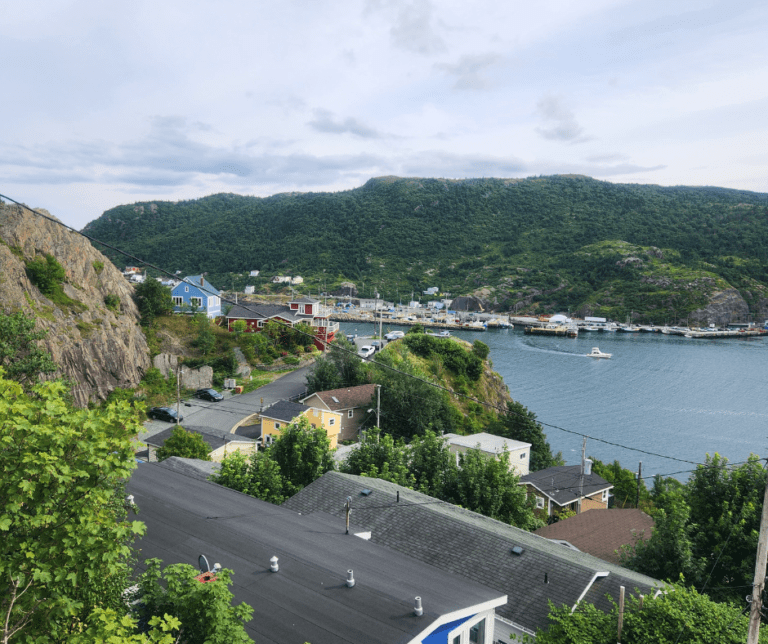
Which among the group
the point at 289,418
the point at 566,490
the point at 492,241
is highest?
the point at 492,241

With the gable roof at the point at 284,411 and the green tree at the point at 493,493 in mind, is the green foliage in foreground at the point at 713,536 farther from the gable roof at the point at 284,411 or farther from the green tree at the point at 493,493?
the gable roof at the point at 284,411

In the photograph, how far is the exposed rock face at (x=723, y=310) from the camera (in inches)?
3871

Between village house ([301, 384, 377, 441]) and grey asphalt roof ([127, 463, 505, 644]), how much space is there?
67.4ft

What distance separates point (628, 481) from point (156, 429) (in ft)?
80.4

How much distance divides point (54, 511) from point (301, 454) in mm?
12883

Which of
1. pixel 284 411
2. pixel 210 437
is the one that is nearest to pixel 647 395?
pixel 284 411

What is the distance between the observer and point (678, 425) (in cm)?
4250

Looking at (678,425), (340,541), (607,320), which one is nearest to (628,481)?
(678,425)

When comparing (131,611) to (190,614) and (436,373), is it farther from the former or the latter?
(436,373)

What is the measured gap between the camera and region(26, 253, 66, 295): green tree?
28311mm

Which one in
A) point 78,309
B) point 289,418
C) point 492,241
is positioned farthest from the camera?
point 492,241

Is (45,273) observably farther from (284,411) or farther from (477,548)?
(477,548)

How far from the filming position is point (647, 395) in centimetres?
5153

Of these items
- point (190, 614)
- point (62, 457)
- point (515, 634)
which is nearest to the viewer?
point (62, 457)
